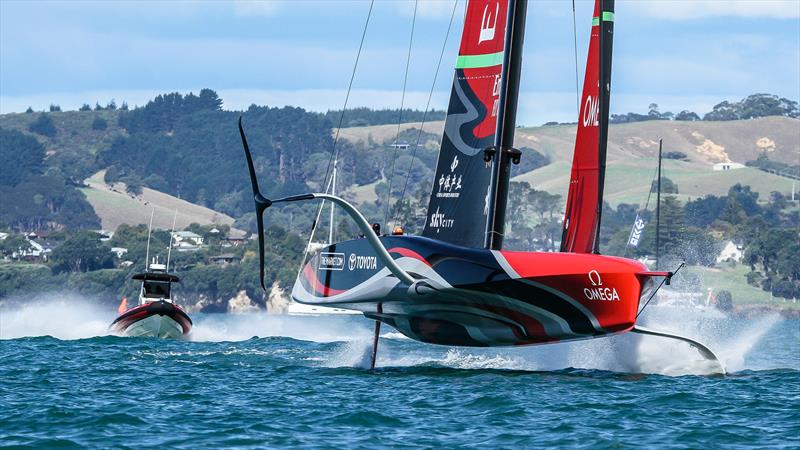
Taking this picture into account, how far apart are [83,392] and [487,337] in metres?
6.19

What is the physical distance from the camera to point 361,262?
2166 cm

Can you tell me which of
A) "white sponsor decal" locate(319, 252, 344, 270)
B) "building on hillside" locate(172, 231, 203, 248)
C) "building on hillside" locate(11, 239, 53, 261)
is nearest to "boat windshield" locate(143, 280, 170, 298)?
"white sponsor decal" locate(319, 252, 344, 270)

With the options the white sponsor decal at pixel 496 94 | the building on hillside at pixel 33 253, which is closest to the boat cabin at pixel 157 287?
the white sponsor decal at pixel 496 94

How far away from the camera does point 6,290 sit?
114938 millimetres

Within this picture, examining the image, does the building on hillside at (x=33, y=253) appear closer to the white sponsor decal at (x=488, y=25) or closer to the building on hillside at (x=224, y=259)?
the building on hillside at (x=224, y=259)

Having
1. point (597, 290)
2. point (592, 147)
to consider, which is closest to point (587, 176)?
point (592, 147)

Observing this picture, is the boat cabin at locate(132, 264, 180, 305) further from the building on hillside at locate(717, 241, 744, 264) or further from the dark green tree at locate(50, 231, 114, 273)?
the building on hillside at locate(717, 241, 744, 264)

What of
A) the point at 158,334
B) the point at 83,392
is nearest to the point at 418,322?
the point at 83,392

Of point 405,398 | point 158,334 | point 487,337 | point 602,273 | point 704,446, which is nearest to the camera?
point 704,446

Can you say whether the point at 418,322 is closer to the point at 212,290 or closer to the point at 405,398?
the point at 405,398

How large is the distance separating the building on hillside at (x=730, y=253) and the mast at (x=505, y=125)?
106 meters

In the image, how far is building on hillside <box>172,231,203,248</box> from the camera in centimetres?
14077

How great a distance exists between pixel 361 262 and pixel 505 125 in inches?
118

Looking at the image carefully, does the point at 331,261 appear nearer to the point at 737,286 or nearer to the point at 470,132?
the point at 470,132
